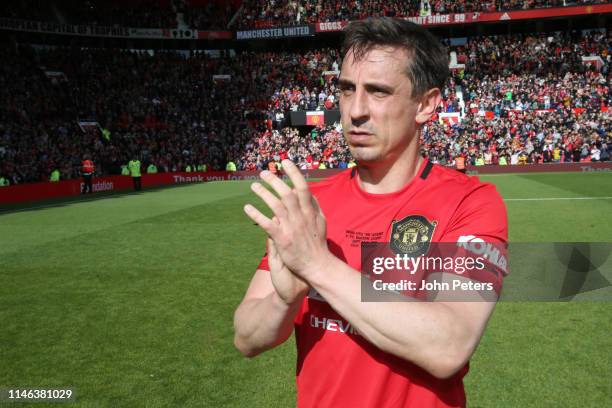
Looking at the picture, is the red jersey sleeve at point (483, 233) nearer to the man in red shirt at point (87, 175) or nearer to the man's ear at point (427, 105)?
the man's ear at point (427, 105)

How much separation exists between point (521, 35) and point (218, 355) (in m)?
46.4

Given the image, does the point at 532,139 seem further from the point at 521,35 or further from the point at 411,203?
the point at 411,203

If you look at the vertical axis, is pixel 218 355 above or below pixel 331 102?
below

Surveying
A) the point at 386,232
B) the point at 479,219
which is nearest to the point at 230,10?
the point at 386,232

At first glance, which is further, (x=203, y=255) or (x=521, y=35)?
(x=521, y=35)

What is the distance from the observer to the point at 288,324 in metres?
1.65

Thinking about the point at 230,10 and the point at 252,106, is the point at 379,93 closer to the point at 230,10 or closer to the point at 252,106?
the point at 252,106

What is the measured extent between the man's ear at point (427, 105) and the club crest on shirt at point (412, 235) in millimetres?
398

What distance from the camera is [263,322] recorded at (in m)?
1.67

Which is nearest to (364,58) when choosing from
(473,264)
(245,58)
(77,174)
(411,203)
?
(411,203)

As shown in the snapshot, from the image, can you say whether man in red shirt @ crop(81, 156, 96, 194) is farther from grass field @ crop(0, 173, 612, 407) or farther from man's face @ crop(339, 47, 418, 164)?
man's face @ crop(339, 47, 418, 164)

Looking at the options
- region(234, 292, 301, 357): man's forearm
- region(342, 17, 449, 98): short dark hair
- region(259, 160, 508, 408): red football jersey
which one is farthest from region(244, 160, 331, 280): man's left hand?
region(342, 17, 449, 98): short dark hair

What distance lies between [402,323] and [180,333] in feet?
14.9

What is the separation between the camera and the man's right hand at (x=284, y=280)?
4.75 ft
